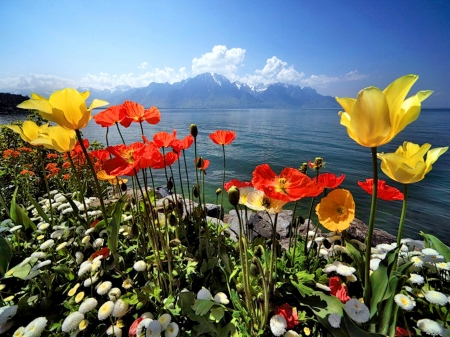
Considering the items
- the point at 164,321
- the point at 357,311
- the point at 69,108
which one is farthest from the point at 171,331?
the point at 69,108

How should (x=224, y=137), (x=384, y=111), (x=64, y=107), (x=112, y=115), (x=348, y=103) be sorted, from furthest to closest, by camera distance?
1. (x=224, y=137)
2. (x=112, y=115)
3. (x=64, y=107)
4. (x=348, y=103)
5. (x=384, y=111)

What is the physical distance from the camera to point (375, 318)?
1.26 meters

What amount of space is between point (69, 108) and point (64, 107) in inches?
1.0

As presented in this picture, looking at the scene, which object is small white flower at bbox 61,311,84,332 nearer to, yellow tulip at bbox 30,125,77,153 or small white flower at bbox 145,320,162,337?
small white flower at bbox 145,320,162,337

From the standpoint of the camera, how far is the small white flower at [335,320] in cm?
115

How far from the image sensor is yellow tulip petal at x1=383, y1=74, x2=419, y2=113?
96 centimetres

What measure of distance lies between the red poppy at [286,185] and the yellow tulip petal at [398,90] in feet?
1.56

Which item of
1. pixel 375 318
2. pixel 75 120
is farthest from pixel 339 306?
pixel 75 120

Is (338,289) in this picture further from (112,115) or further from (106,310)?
(112,115)

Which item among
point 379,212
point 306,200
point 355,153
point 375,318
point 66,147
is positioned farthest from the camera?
point 355,153

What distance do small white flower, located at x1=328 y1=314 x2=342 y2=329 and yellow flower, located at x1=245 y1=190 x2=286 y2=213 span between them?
1.99 feet

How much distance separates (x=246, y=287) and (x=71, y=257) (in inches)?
64.0

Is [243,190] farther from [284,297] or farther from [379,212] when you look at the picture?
[379,212]

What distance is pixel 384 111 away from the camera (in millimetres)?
931
